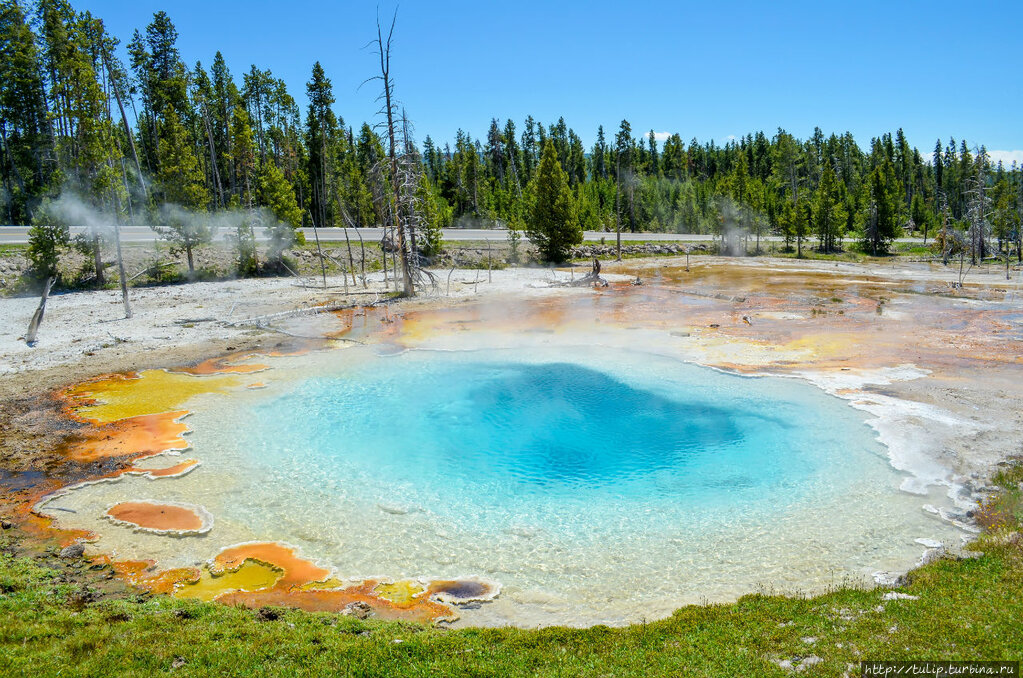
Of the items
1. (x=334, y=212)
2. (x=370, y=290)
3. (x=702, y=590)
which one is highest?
(x=334, y=212)


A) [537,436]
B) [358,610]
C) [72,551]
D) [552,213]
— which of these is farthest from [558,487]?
[552,213]

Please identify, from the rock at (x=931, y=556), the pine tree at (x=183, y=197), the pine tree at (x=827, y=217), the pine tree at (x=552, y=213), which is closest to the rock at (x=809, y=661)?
the rock at (x=931, y=556)

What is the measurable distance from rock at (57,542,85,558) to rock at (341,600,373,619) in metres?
4.13

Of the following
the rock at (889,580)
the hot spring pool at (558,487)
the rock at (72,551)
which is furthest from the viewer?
the rock at (72,551)

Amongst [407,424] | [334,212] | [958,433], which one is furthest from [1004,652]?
[334,212]

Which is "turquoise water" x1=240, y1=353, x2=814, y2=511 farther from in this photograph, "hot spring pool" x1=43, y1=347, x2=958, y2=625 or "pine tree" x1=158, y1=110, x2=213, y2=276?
"pine tree" x1=158, y1=110, x2=213, y2=276

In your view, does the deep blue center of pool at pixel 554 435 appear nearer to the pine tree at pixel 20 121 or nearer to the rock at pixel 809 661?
the rock at pixel 809 661

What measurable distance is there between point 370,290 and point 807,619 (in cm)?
2864

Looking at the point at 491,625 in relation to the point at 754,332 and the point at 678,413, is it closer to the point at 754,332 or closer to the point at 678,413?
the point at 678,413

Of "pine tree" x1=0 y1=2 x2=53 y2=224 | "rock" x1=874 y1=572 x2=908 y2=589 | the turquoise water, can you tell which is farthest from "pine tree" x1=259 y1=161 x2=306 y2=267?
"rock" x1=874 y1=572 x2=908 y2=589

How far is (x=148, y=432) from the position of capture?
13016mm

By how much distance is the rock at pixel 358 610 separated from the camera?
23.3 ft

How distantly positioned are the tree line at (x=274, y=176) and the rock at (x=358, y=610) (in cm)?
2276

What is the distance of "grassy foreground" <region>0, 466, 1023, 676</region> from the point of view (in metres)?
5.54
